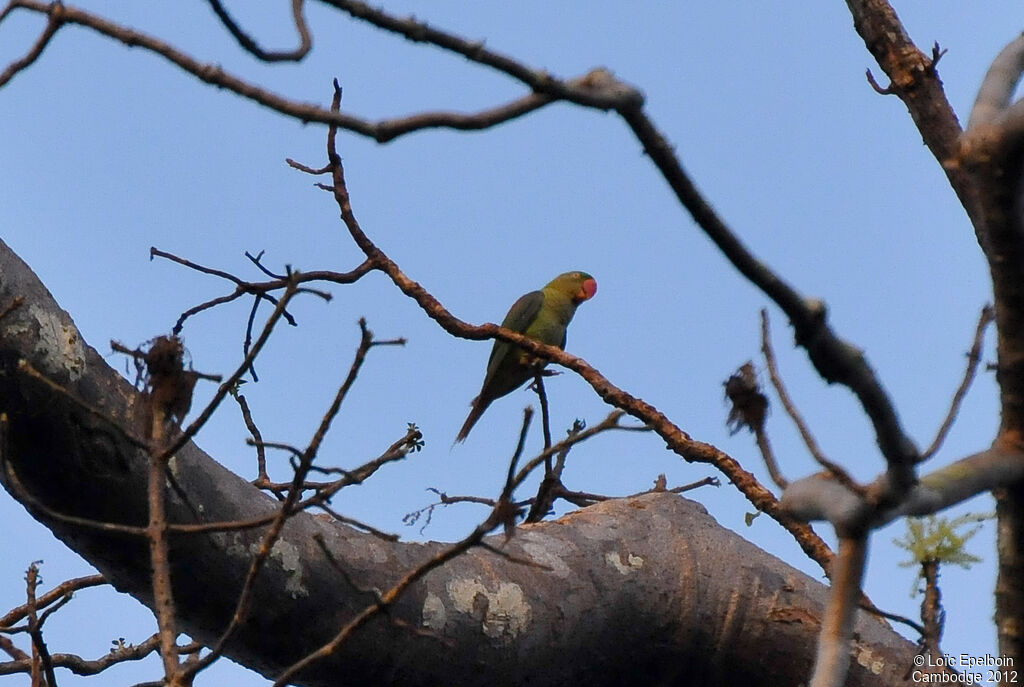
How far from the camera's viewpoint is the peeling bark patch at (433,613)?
214cm

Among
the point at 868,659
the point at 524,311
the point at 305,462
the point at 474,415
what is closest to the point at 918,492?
the point at 305,462

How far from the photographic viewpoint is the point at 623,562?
8.22 feet

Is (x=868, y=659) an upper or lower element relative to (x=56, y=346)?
upper

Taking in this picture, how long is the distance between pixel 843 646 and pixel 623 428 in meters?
0.59

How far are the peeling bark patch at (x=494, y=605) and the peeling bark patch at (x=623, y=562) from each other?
0.29m

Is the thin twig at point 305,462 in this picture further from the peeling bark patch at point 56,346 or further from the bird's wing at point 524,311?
the bird's wing at point 524,311

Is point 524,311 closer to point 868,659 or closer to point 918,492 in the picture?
point 868,659

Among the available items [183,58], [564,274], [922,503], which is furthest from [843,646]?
[564,274]

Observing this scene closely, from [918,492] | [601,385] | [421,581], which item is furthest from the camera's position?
[601,385]

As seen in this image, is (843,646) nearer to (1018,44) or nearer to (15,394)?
(1018,44)

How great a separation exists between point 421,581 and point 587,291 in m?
4.25

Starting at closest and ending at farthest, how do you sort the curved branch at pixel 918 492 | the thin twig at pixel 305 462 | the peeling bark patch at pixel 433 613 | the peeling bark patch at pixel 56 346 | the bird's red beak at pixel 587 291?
the curved branch at pixel 918 492, the thin twig at pixel 305 462, the peeling bark patch at pixel 56 346, the peeling bark patch at pixel 433 613, the bird's red beak at pixel 587 291

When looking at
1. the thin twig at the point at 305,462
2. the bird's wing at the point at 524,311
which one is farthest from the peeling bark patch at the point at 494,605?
the bird's wing at the point at 524,311

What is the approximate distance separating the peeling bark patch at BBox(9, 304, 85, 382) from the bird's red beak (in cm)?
455
